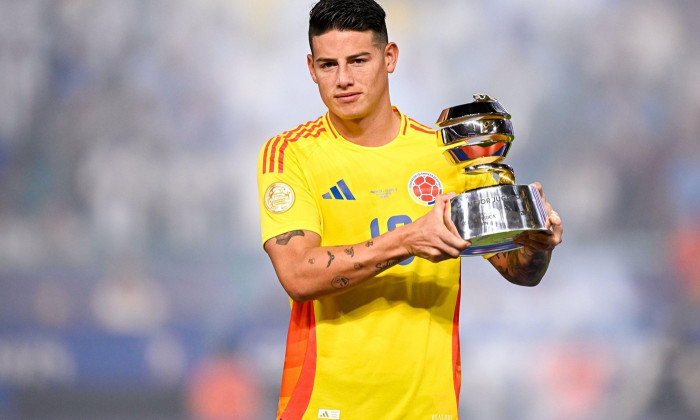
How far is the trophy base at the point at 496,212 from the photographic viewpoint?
1.93 meters

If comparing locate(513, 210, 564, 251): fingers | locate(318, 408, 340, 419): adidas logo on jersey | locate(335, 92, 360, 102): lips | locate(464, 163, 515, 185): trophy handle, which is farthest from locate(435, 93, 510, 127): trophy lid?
locate(318, 408, 340, 419): adidas logo on jersey

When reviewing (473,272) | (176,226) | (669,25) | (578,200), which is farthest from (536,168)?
(176,226)

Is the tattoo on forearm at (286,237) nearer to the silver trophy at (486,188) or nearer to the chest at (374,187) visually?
the chest at (374,187)

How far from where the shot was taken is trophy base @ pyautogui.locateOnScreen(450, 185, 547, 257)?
6.33 ft

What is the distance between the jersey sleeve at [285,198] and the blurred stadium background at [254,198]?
6.33 feet

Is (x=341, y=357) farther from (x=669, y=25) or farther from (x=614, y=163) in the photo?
(x=669, y=25)

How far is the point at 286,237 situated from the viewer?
2273 mm

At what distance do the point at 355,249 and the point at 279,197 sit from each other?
0.31 metres

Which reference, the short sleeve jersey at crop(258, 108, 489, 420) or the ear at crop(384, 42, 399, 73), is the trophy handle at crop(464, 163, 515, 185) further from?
the ear at crop(384, 42, 399, 73)

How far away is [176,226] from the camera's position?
437cm

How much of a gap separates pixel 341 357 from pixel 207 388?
2.16m

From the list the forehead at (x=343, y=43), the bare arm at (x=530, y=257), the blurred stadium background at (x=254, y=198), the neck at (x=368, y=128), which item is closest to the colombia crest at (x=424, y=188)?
the neck at (x=368, y=128)

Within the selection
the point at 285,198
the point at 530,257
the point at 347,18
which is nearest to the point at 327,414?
the point at 285,198

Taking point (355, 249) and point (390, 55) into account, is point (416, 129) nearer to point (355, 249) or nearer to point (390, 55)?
point (390, 55)
